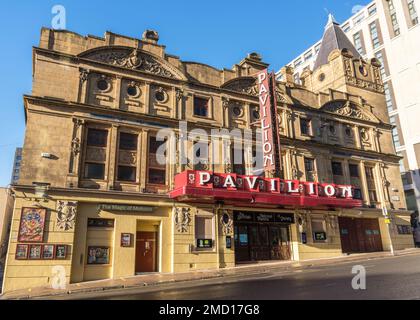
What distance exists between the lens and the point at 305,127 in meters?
30.6

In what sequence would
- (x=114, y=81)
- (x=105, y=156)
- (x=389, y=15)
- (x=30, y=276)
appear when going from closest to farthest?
(x=30, y=276), (x=105, y=156), (x=114, y=81), (x=389, y=15)

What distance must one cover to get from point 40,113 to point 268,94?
662 inches

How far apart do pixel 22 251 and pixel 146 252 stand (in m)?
7.23

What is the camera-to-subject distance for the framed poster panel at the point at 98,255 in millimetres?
19344

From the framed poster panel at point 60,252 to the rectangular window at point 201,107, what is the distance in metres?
13.5

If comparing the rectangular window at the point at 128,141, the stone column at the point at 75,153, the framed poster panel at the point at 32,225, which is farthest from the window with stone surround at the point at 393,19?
the framed poster panel at the point at 32,225

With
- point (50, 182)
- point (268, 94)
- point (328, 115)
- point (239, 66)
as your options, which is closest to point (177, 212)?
point (50, 182)

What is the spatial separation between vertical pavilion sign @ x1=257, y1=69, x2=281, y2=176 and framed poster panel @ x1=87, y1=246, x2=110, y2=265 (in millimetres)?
12808

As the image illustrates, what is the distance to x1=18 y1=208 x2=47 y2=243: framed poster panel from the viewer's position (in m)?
17.8

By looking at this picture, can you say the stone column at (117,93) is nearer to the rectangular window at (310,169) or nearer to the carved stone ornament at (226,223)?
the carved stone ornament at (226,223)

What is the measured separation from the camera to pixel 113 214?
20.3 m

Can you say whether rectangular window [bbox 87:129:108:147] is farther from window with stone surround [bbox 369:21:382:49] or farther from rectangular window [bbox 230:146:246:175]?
window with stone surround [bbox 369:21:382:49]

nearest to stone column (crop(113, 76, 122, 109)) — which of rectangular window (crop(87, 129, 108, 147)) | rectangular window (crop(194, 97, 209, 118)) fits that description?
rectangular window (crop(87, 129, 108, 147))
